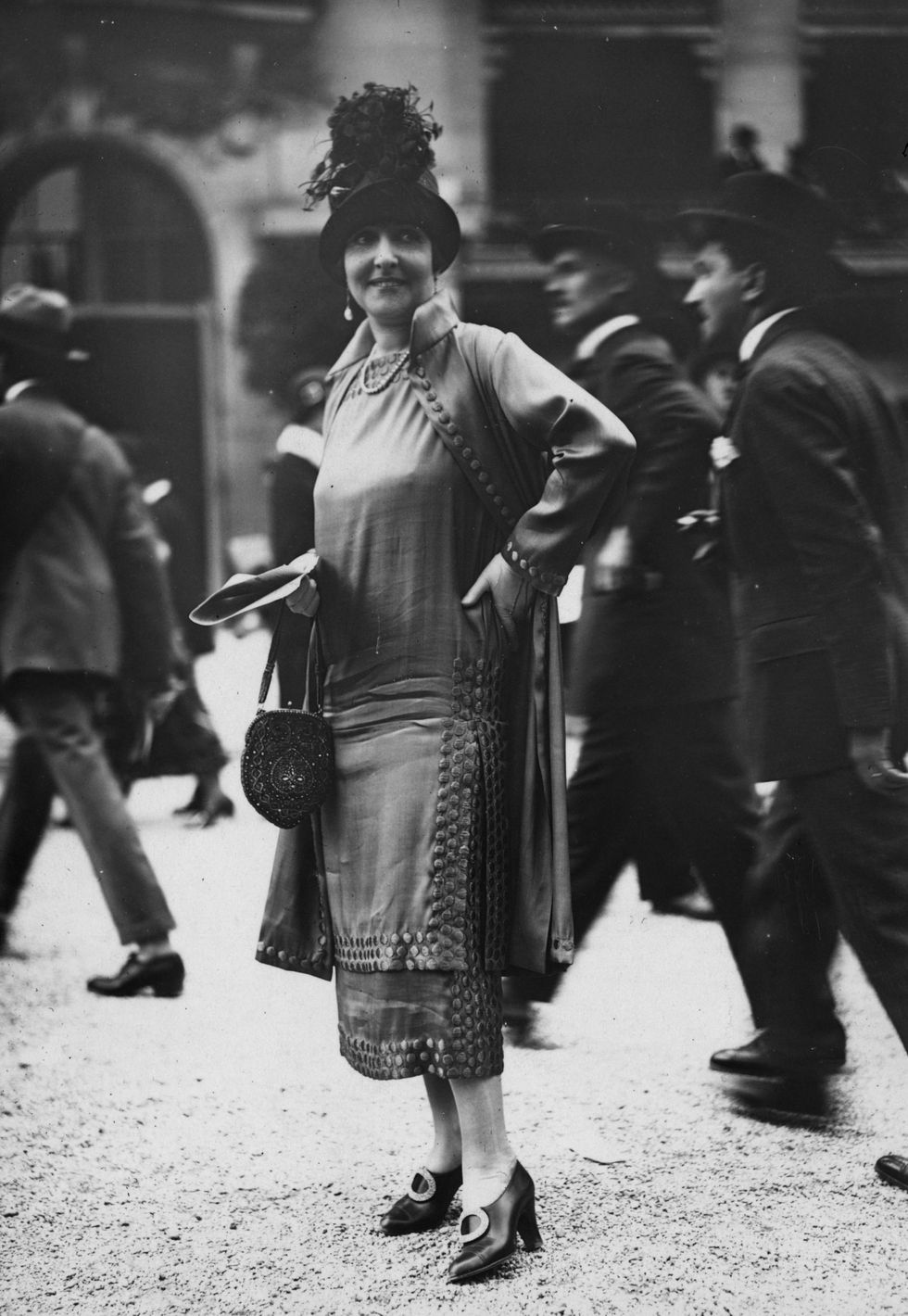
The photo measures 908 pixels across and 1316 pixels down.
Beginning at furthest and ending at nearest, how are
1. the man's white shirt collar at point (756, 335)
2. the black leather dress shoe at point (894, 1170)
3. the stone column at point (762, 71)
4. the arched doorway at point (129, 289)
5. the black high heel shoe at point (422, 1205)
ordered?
the arched doorway at point (129, 289), the stone column at point (762, 71), the man's white shirt collar at point (756, 335), the black leather dress shoe at point (894, 1170), the black high heel shoe at point (422, 1205)

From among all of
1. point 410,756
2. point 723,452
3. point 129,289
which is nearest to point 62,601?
point 129,289

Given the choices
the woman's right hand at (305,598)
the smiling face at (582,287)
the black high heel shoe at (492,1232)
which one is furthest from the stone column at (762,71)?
the black high heel shoe at (492,1232)

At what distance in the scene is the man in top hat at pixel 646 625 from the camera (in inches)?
140

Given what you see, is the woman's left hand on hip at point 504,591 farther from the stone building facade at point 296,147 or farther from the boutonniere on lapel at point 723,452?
the stone building facade at point 296,147

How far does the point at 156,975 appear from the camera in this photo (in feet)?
12.5

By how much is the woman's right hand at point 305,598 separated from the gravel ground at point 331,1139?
0.67 metres

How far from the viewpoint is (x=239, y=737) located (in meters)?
3.70

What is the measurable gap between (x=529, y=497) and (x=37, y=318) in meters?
1.63

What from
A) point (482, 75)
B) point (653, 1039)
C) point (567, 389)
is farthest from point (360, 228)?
point (653, 1039)

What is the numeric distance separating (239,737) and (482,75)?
170 centimetres

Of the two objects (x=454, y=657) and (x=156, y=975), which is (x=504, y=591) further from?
(x=156, y=975)

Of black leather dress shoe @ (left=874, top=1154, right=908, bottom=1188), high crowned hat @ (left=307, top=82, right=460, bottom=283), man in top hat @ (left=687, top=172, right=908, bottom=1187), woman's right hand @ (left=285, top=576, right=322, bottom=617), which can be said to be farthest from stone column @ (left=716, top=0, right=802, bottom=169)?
black leather dress shoe @ (left=874, top=1154, right=908, bottom=1188)

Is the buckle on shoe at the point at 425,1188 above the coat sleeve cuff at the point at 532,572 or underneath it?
underneath

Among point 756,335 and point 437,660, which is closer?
point 437,660
